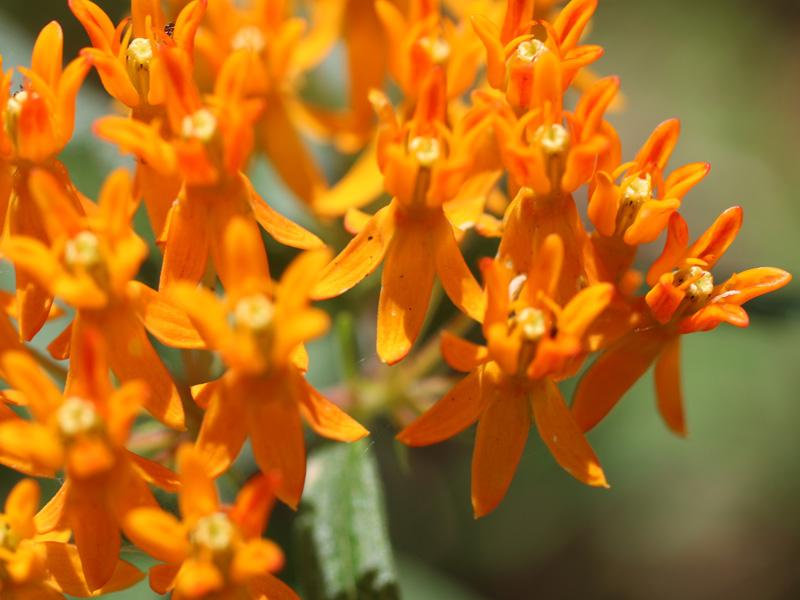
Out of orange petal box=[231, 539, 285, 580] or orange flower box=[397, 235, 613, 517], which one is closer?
orange petal box=[231, 539, 285, 580]

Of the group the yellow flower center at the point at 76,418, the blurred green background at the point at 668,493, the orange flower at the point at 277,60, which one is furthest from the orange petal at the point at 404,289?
the blurred green background at the point at 668,493

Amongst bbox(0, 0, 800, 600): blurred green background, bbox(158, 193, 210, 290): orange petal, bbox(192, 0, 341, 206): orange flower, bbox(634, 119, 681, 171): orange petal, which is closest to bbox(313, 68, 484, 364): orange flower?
bbox(158, 193, 210, 290): orange petal

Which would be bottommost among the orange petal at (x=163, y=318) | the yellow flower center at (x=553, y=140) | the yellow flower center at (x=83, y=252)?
the orange petal at (x=163, y=318)

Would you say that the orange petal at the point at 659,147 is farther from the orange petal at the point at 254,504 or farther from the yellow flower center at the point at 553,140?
the orange petal at the point at 254,504

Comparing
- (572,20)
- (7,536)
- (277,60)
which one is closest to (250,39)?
(277,60)

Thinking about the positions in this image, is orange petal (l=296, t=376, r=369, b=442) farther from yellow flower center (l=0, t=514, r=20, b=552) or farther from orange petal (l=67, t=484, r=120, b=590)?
yellow flower center (l=0, t=514, r=20, b=552)
